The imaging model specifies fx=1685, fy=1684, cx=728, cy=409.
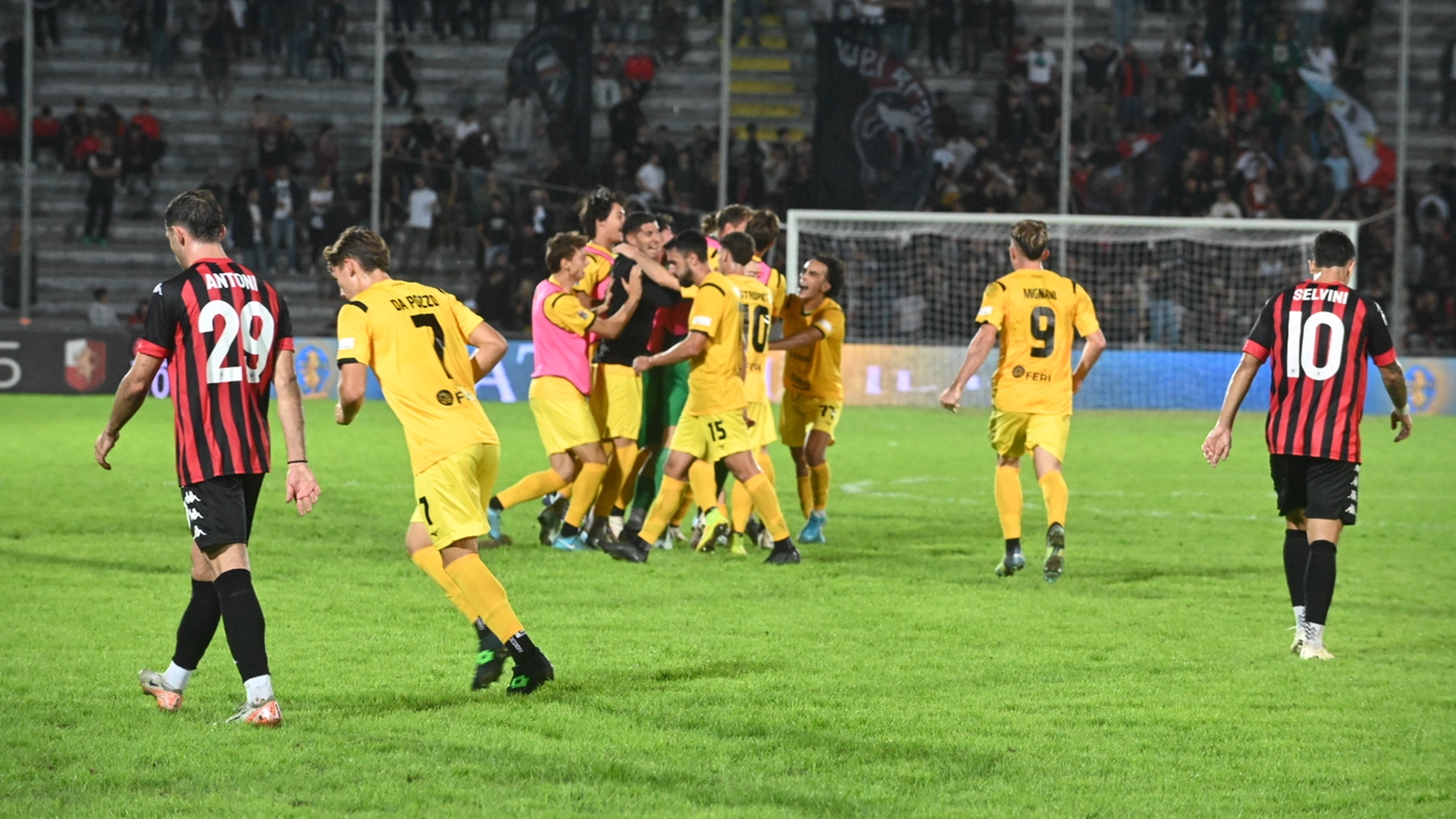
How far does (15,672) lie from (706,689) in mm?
2603

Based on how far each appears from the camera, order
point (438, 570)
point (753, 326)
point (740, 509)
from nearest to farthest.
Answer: point (438, 570)
point (753, 326)
point (740, 509)

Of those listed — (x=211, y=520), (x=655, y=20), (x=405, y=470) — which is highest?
(x=655, y=20)

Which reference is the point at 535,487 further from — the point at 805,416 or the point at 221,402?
the point at 221,402

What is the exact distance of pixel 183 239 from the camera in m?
5.55

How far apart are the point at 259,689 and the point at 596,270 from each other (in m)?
4.96

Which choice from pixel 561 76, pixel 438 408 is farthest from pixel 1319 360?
pixel 561 76

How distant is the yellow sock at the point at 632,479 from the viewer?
10352 millimetres

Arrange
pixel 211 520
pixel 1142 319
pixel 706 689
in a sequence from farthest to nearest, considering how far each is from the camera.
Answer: pixel 1142 319, pixel 706 689, pixel 211 520

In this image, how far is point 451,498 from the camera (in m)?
6.07

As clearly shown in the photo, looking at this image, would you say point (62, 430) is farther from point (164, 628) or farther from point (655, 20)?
point (655, 20)

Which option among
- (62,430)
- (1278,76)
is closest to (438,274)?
(62,430)

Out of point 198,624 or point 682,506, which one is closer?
point 198,624

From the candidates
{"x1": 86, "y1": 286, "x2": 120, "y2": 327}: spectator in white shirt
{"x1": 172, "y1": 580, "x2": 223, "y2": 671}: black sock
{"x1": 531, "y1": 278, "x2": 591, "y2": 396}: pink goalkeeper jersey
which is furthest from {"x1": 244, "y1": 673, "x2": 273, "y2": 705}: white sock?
{"x1": 86, "y1": 286, "x2": 120, "y2": 327}: spectator in white shirt

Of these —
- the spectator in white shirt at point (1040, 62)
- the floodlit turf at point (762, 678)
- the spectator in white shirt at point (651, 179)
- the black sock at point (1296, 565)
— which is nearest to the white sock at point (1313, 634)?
the floodlit turf at point (762, 678)
